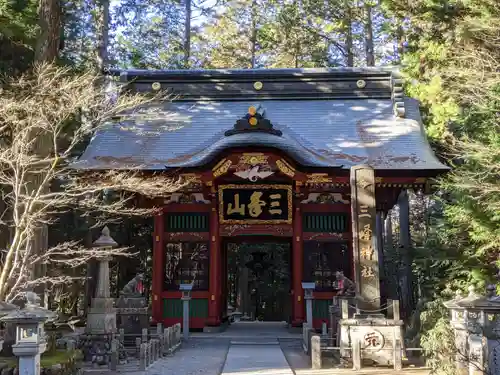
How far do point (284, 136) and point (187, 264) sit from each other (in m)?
4.34

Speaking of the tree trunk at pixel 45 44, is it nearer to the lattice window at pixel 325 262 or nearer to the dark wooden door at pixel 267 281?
the lattice window at pixel 325 262

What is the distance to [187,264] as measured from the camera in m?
14.8

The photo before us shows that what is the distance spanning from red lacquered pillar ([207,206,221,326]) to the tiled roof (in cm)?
198

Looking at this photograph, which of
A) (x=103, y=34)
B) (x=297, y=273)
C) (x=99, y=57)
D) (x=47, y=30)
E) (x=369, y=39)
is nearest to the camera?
(x=47, y=30)

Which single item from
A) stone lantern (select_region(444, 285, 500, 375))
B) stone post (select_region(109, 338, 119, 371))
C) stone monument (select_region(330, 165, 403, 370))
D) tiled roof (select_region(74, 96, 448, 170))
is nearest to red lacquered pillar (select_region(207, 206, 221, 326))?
tiled roof (select_region(74, 96, 448, 170))

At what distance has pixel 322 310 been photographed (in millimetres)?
14445

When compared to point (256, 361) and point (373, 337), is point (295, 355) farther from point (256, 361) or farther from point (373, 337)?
point (373, 337)

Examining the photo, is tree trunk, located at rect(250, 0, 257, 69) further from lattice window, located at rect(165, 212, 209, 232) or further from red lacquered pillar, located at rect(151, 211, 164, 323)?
red lacquered pillar, located at rect(151, 211, 164, 323)

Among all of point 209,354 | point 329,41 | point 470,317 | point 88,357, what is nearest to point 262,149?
point 209,354

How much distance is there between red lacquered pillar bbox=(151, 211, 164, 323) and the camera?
14.5 metres

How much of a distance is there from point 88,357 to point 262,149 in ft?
21.1

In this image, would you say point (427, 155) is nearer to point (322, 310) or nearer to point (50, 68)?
point (322, 310)

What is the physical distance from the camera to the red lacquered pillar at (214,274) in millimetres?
14516

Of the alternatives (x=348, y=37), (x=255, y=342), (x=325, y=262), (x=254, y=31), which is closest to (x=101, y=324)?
(x=255, y=342)
